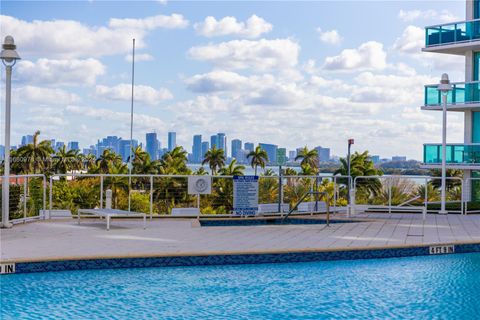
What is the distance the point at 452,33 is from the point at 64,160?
244 ft

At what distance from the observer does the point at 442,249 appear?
1277cm

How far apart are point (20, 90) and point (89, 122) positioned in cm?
1092

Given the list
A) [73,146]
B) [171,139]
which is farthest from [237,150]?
[73,146]

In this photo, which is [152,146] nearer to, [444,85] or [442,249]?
[444,85]

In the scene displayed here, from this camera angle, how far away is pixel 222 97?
2837 inches

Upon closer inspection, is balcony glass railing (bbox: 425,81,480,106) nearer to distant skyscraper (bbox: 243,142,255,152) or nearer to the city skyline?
the city skyline

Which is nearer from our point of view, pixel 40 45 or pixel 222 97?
pixel 40 45

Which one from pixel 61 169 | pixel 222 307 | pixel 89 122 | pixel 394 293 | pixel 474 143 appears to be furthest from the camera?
pixel 61 169

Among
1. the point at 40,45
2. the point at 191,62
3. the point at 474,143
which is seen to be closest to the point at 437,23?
the point at 474,143

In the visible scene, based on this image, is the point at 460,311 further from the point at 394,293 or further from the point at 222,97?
the point at 222,97

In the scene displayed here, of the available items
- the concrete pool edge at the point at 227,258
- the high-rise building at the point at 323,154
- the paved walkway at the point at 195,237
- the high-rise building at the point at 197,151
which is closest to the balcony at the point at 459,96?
the paved walkway at the point at 195,237

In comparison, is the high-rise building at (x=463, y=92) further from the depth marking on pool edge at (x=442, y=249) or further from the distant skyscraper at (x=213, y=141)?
the distant skyscraper at (x=213, y=141)

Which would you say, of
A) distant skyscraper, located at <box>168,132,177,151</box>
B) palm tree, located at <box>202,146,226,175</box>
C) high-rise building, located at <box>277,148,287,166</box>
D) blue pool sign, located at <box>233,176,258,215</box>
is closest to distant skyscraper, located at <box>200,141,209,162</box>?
palm tree, located at <box>202,146,226,175</box>

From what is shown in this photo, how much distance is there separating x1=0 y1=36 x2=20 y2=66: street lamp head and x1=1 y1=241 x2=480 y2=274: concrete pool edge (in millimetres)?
5630
